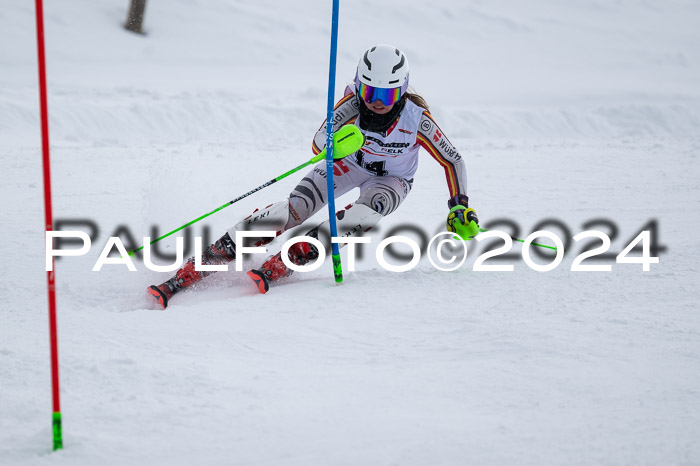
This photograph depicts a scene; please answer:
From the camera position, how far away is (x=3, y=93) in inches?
360

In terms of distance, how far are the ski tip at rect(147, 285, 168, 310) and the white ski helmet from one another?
1639 millimetres

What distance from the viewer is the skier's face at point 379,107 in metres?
4.08

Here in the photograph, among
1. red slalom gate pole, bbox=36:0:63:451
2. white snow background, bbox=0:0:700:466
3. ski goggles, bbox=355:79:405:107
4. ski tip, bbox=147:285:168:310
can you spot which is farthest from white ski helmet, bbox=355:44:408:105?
red slalom gate pole, bbox=36:0:63:451

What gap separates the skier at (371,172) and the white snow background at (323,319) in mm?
180

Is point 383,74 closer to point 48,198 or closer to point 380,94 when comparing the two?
point 380,94

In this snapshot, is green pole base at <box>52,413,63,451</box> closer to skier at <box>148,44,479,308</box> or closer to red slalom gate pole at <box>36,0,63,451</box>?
red slalom gate pole at <box>36,0,63,451</box>

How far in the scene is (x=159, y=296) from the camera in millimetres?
3865

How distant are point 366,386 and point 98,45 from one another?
11.4 metres

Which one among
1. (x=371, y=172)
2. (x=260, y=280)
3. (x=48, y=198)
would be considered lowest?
(x=260, y=280)

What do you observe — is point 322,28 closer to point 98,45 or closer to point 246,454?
point 98,45

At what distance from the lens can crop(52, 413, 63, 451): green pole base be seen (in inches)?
85.0

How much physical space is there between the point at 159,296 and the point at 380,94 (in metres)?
1.71

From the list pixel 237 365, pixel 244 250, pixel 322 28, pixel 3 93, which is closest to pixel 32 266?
pixel 244 250

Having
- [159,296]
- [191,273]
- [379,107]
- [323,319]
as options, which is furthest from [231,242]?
[379,107]
